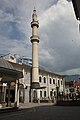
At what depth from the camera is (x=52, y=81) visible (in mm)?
62438

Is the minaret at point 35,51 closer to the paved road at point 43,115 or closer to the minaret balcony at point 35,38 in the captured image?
the minaret balcony at point 35,38

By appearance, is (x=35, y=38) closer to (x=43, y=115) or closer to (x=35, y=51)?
(x=35, y=51)


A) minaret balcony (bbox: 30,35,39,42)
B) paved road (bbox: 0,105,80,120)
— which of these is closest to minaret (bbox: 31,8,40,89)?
minaret balcony (bbox: 30,35,39,42)

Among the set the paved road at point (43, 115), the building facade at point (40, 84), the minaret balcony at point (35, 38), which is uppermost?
the minaret balcony at point (35, 38)

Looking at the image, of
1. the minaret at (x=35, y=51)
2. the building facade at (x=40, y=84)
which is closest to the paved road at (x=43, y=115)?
the building facade at (x=40, y=84)

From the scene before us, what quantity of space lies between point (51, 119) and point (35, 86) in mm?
35943

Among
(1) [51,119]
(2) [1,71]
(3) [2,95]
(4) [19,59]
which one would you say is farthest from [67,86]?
(1) [51,119]

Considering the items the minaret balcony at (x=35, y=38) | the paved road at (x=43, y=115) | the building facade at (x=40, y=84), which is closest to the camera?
the paved road at (x=43, y=115)

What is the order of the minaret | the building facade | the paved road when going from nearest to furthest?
the paved road → the building facade → the minaret

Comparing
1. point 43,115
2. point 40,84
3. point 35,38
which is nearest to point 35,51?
point 35,38

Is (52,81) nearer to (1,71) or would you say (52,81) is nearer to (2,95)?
(2,95)

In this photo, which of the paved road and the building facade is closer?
the paved road

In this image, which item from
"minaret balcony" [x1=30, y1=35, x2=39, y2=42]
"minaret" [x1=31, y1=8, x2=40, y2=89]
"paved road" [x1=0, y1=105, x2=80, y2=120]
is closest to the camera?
"paved road" [x1=0, y1=105, x2=80, y2=120]

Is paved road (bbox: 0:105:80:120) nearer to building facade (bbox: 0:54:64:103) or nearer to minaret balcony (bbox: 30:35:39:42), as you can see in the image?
building facade (bbox: 0:54:64:103)
